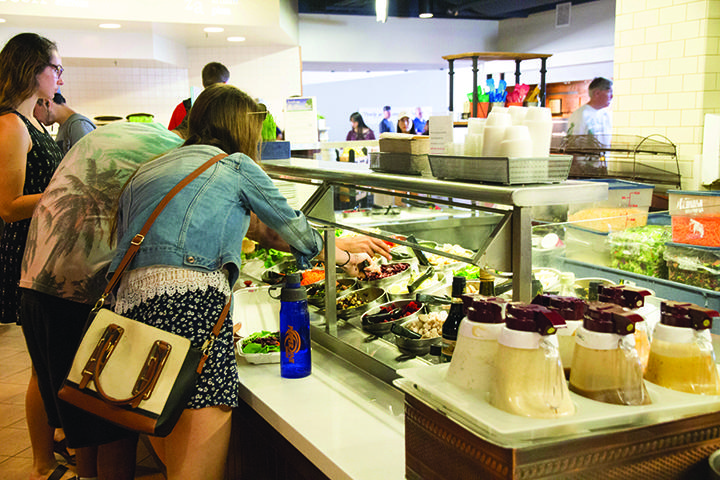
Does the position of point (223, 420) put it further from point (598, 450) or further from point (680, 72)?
point (680, 72)

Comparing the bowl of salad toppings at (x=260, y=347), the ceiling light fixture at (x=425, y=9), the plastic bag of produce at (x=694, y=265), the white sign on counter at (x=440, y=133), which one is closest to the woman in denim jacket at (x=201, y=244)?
the bowl of salad toppings at (x=260, y=347)

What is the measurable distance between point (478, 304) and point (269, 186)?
1.08 meters

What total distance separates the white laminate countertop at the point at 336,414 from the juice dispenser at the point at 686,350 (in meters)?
0.73

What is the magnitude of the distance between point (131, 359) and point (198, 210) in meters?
0.49

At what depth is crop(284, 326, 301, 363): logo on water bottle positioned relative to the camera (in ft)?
7.80

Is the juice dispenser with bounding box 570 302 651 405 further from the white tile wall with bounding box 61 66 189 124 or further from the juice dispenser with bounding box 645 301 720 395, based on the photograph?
the white tile wall with bounding box 61 66 189 124

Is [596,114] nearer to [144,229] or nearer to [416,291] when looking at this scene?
[416,291]

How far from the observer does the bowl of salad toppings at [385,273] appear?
311cm

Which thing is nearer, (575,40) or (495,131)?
(495,131)

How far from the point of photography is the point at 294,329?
237 cm

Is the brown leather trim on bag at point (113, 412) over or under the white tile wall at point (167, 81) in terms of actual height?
under

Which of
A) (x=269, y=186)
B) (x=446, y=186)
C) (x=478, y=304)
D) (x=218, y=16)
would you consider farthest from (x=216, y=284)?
(x=218, y=16)

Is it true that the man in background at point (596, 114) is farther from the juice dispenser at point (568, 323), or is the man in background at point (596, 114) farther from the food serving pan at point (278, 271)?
the juice dispenser at point (568, 323)

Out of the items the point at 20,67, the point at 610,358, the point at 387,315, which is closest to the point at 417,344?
the point at 387,315
